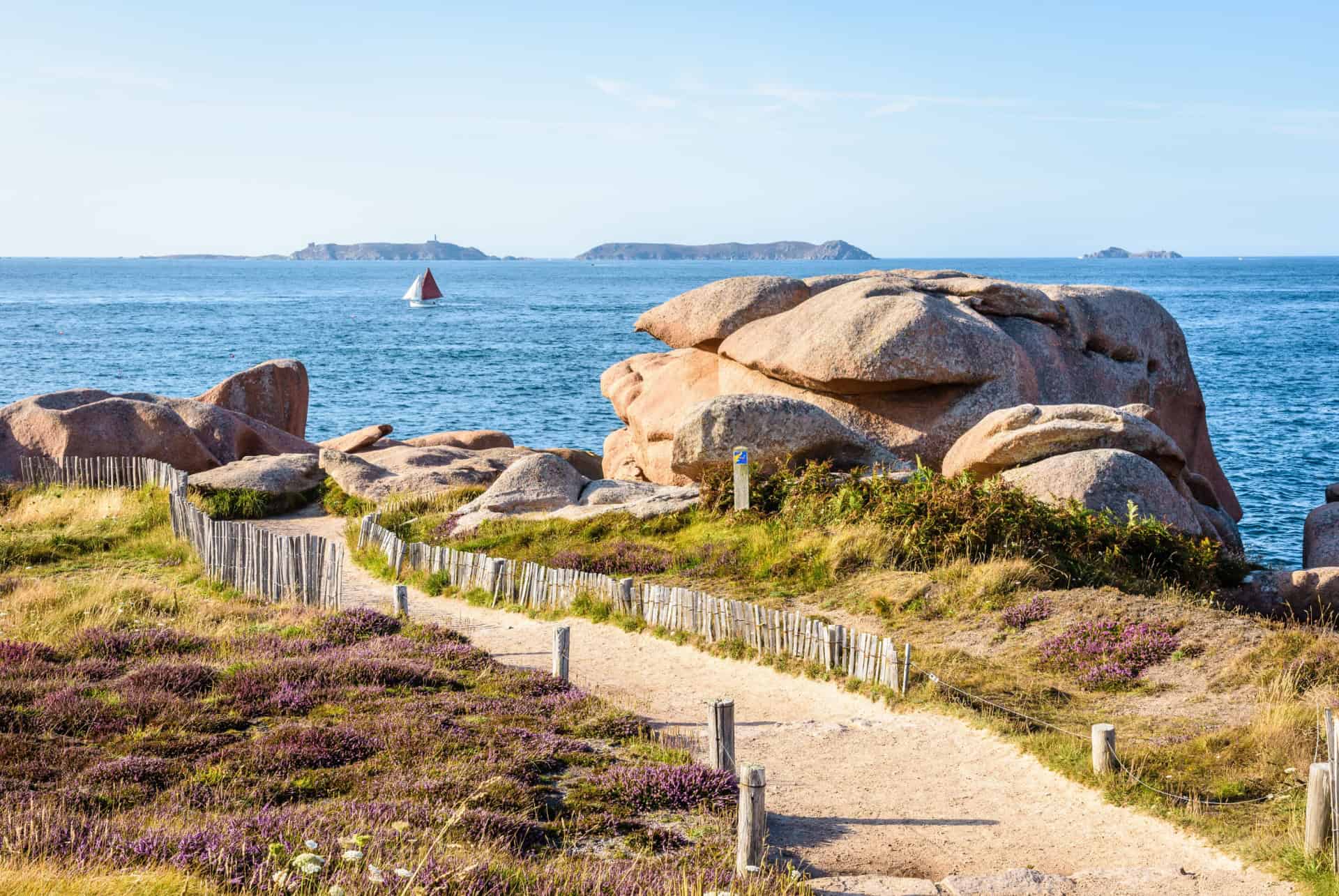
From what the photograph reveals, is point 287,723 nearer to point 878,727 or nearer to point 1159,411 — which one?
point 878,727

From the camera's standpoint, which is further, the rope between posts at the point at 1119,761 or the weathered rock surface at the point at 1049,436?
the weathered rock surface at the point at 1049,436

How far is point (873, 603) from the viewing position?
16375 mm

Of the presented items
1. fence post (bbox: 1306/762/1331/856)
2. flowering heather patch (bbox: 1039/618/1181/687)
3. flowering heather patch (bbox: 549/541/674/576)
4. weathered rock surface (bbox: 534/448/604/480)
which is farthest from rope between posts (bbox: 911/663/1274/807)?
weathered rock surface (bbox: 534/448/604/480)

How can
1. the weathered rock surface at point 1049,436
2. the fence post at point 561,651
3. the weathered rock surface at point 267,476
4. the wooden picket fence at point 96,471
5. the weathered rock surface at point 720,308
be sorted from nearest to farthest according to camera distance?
the fence post at point 561,651
the weathered rock surface at point 1049,436
the weathered rock surface at point 267,476
the wooden picket fence at point 96,471
the weathered rock surface at point 720,308

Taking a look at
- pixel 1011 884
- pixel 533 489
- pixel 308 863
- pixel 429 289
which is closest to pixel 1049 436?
pixel 533 489

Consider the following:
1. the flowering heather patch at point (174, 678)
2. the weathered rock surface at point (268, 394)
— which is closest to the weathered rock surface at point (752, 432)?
the flowering heather patch at point (174, 678)

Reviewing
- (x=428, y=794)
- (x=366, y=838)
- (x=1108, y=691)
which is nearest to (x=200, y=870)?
(x=366, y=838)

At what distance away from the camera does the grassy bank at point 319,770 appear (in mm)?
7820

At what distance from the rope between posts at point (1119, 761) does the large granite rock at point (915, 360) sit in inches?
512

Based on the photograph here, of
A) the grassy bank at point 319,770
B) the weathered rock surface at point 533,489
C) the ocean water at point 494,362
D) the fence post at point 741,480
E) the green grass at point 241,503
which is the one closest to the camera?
the grassy bank at point 319,770

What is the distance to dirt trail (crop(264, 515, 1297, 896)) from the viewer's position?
9.51m

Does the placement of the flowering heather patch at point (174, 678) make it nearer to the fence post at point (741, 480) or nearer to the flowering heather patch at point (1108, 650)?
the flowering heather patch at point (1108, 650)

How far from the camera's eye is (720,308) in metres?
30.6

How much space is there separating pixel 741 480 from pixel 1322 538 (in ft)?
43.8
